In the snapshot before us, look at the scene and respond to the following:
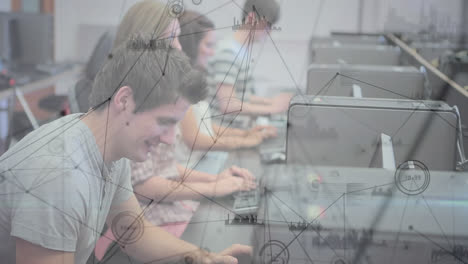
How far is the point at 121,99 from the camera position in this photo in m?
1.04

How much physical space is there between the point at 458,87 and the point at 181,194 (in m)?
0.71

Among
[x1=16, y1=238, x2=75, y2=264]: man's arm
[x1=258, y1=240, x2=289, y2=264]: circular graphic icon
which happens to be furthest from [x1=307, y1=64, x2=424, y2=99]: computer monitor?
[x1=16, y1=238, x2=75, y2=264]: man's arm

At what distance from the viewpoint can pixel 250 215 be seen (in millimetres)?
1161

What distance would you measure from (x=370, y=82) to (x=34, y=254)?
86 centimetres

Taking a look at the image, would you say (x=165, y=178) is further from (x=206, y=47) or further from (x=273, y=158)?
(x=273, y=158)

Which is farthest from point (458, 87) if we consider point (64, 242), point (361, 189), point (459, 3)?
point (64, 242)

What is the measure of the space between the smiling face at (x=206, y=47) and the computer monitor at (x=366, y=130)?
0.72ft

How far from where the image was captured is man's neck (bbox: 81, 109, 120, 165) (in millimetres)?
1025

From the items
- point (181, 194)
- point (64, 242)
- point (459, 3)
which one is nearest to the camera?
point (64, 242)

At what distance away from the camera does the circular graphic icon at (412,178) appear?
105 centimetres

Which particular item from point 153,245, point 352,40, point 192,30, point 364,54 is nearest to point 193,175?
point 153,245

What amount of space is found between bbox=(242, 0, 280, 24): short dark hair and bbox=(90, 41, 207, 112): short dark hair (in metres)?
0.20

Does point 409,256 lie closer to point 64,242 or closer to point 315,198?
point 315,198

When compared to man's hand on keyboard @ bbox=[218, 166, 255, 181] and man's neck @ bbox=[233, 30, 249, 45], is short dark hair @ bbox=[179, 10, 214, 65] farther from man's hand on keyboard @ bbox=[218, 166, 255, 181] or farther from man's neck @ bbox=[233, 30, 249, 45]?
man's hand on keyboard @ bbox=[218, 166, 255, 181]
